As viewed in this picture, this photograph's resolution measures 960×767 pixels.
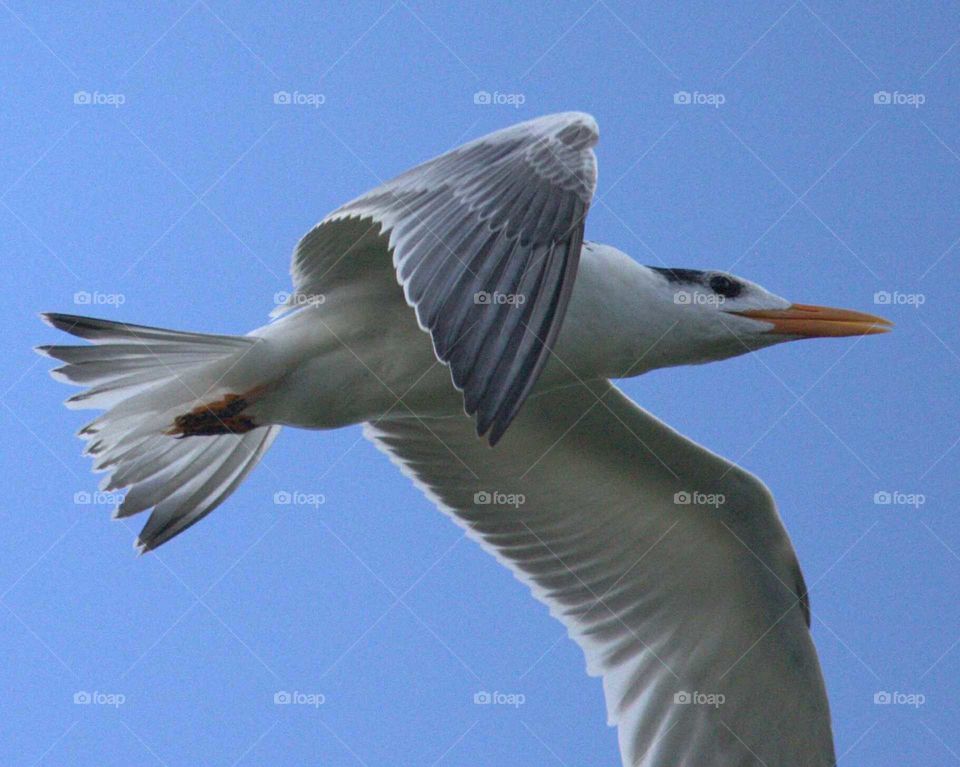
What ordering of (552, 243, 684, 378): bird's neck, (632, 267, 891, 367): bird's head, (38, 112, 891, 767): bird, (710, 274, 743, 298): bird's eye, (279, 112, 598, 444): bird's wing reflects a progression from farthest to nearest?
(710, 274, 743, 298): bird's eye, (632, 267, 891, 367): bird's head, (552, 243, 684, 378): bird's neck, (38, 112, 891, 767): bird, (279, 112, 598, 444): bird's wing

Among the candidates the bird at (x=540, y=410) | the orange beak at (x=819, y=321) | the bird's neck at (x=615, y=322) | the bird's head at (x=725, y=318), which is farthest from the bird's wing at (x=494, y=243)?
the orange beak at (x=819, y=321)

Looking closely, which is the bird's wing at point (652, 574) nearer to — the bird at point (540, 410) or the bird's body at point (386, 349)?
the bird at point (540, 410)

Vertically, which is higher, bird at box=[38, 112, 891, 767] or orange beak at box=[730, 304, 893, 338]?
orange beak at box=[730, 304, 893, 338]

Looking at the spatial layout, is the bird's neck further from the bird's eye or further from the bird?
the bird's eye

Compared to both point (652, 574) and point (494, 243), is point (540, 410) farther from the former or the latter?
point (494, 243)

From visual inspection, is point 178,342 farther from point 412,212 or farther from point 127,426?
point 412,212

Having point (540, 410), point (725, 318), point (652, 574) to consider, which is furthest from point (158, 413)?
point (652, 574)

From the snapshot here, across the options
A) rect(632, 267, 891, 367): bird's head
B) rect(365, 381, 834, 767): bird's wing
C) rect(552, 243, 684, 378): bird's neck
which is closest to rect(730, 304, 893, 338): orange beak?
rect(632, 267, 891, 367): bird's head
